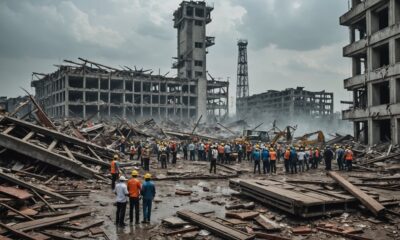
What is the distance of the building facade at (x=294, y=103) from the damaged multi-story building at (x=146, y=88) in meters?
11.6

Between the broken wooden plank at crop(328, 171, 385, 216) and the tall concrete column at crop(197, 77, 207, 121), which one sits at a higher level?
the tall concrete column at crop(197, 77, 207, 121)

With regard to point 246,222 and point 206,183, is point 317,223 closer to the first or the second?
point 246,222

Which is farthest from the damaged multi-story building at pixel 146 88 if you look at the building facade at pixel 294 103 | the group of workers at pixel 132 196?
the group of workers at pixel 132 196

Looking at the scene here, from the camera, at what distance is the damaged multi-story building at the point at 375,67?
1085 inches

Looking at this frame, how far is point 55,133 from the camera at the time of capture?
16.5 metres

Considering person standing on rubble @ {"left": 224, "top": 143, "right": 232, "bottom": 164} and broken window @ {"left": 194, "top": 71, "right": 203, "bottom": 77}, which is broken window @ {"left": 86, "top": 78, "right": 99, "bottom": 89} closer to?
broken window @ {"left": 194, "top": 71, "right": 203, "bottom": 77}

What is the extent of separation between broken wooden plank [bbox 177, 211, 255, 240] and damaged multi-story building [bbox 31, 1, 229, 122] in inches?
1874

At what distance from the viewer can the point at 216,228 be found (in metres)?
8.02

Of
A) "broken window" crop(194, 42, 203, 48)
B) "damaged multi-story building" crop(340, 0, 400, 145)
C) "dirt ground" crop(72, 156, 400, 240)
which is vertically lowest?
"dirt ground" crop(72, 156, 400, 240)

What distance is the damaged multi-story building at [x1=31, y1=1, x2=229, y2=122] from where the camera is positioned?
56750 mm

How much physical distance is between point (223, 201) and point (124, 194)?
164 inches

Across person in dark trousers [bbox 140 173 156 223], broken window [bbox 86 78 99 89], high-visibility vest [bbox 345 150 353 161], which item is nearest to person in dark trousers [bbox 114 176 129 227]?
person in dark trousers [bbox 140 173 156 223]

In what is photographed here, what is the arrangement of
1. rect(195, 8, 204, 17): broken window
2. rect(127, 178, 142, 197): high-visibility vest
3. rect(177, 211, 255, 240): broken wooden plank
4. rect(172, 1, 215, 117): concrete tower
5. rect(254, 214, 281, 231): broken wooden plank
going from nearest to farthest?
rect(177, 211, 255, 240): broken wooden plank
rect(254, 214, 281, 231): broken wooden plank
rect(127, 178, 142, 197): high-visibility vest
rect(172, 1, 215, 117): concrete tower
rect(195, 8, 204, 17): broken window

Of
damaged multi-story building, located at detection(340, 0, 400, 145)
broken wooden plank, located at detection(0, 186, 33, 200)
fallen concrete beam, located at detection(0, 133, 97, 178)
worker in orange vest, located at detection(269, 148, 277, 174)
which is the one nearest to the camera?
broken wooden plank, located at detection(0, 186, 33, 200)
